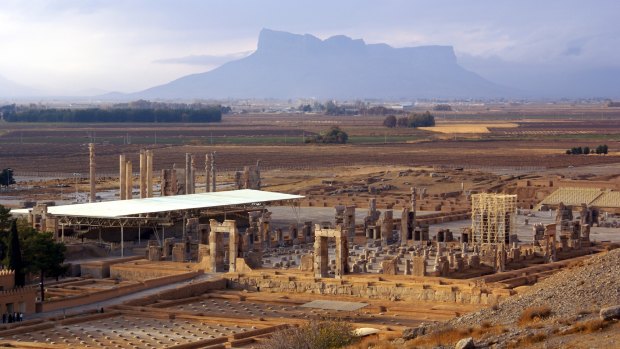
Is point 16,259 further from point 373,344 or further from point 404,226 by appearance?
point 404,226

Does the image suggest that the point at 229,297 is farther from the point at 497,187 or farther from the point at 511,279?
the point at 497,187

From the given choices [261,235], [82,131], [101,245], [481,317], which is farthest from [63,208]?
[82,131]

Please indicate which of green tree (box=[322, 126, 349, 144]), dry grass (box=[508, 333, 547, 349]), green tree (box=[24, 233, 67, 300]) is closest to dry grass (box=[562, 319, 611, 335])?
dry grass (box=[508, 333, 547, 349])

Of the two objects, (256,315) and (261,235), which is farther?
(261,235)

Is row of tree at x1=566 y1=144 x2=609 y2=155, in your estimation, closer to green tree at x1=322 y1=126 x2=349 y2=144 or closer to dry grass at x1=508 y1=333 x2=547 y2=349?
green tree at x1=322 y1=126 x2=349 y2=144

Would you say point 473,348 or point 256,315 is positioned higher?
point 473,348

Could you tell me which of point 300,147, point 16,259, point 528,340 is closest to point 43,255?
point 16,259

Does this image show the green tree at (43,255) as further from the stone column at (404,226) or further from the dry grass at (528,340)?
the dry grass at (528,340)
